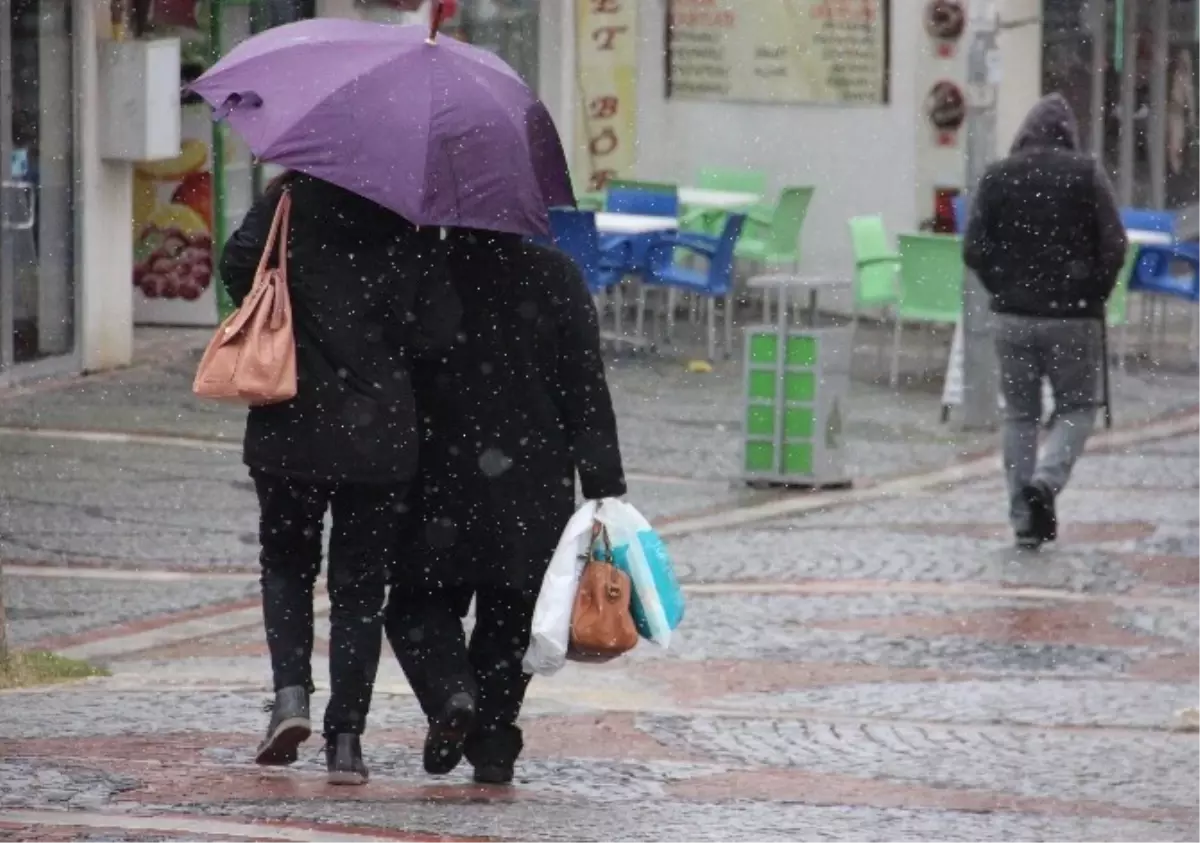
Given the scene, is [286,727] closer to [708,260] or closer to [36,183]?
[36,183]

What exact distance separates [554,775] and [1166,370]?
11862 mm

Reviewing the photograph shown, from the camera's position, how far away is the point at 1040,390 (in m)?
11.5

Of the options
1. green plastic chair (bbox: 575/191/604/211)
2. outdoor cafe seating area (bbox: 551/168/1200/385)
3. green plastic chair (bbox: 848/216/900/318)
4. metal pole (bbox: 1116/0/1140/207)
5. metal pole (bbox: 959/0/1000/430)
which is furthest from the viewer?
metal pole (bbox: 1116/0/1140/207)

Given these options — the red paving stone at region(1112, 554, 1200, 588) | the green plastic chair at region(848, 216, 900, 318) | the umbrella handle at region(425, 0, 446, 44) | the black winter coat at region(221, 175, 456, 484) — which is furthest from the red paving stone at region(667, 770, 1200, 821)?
the green plastic chair at region(848, 216, 900, 318)

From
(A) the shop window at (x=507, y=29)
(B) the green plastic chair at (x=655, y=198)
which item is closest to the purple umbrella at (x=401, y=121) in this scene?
(B) the green plastic chair at (x=655, y=198)

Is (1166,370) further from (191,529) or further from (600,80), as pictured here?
(191,529)

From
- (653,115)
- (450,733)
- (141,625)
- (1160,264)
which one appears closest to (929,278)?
(1160,264)

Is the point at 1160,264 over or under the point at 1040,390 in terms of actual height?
over

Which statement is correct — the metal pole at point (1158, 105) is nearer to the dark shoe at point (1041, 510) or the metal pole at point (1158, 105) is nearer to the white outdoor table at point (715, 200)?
the white outdoor table at point (715, 200)

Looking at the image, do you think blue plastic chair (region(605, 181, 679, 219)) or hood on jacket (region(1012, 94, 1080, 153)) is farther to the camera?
blue plastic chair (region(605, 181, 679, 219))

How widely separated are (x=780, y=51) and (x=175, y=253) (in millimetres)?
5119

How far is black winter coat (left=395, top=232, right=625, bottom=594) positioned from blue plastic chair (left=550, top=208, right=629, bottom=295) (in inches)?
405

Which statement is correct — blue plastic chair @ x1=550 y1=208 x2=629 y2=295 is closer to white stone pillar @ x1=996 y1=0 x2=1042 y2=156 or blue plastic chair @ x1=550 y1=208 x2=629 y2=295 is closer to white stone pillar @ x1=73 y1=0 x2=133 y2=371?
white stone pillar @ x1=73 y1=0 x2=133 y2=371

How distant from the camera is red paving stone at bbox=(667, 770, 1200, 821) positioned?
6582 mm
